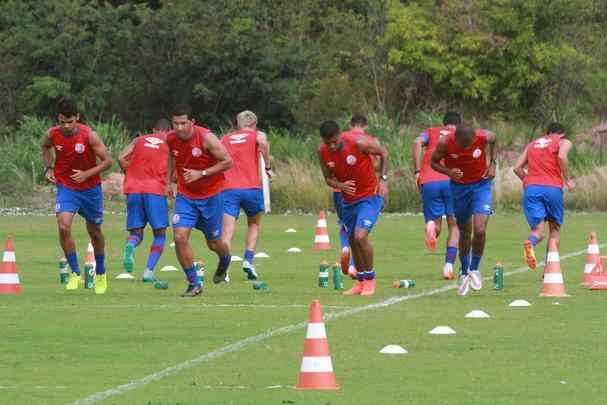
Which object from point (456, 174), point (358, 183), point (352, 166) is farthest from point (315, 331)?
point (456, 174)

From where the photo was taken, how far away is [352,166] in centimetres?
1830

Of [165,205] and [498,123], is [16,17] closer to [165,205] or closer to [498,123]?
[498,123]

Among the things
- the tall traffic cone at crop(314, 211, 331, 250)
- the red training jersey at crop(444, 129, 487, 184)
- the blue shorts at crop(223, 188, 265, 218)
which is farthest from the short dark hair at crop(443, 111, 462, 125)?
the tall traffic cone at crop(314, 211, 331, 250)

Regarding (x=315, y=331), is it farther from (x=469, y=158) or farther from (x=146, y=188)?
(x=146, y=188)

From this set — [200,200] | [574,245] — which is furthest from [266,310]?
[574,245]

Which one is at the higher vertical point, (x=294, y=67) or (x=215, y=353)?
(x=215, y=353)

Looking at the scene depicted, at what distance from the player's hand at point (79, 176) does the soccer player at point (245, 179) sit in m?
2.91

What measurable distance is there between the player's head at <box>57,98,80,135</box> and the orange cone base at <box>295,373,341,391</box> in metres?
8.28

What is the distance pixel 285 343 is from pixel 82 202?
588 centimetres

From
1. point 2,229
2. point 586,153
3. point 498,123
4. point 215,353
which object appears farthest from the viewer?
point 498,123

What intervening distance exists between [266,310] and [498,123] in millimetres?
40711

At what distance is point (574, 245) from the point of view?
28.5 meters

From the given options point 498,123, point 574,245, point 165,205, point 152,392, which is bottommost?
point 498,123

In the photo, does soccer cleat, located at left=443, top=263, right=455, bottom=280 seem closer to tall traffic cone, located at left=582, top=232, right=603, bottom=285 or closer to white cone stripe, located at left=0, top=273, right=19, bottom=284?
tall traffic cone, located at left=582, top=232, right=603, bottom=285
